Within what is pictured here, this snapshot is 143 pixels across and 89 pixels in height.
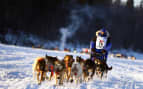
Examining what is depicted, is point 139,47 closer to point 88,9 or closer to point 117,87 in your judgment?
point 88,9

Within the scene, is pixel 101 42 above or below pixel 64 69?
above

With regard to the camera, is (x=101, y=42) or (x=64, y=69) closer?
(x=64, y=69)

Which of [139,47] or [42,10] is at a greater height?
[42,10]

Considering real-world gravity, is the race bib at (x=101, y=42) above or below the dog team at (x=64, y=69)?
above

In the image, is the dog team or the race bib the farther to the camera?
the race bib

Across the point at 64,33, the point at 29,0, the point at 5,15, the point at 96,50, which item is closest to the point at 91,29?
the point at 64,33

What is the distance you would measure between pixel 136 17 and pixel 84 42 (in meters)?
24.7

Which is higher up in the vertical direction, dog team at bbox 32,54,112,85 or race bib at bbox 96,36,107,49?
race bib at bbox 96,36,107,49

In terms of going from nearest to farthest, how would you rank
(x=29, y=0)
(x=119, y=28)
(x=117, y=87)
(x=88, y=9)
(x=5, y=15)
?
(x=117, y=87) → (x=5, y=15) → (x=29, y=0) → (x=88, y=9) → (x=119, y=28)

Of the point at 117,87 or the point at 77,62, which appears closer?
the point at 77,62

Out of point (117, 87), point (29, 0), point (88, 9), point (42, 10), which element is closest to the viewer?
point (117, 87)

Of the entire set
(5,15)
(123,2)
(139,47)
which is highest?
Answer: (123,2)

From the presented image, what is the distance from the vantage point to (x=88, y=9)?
48.5 metres

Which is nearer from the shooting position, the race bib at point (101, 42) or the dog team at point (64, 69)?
the dog team at point (64, 69)
